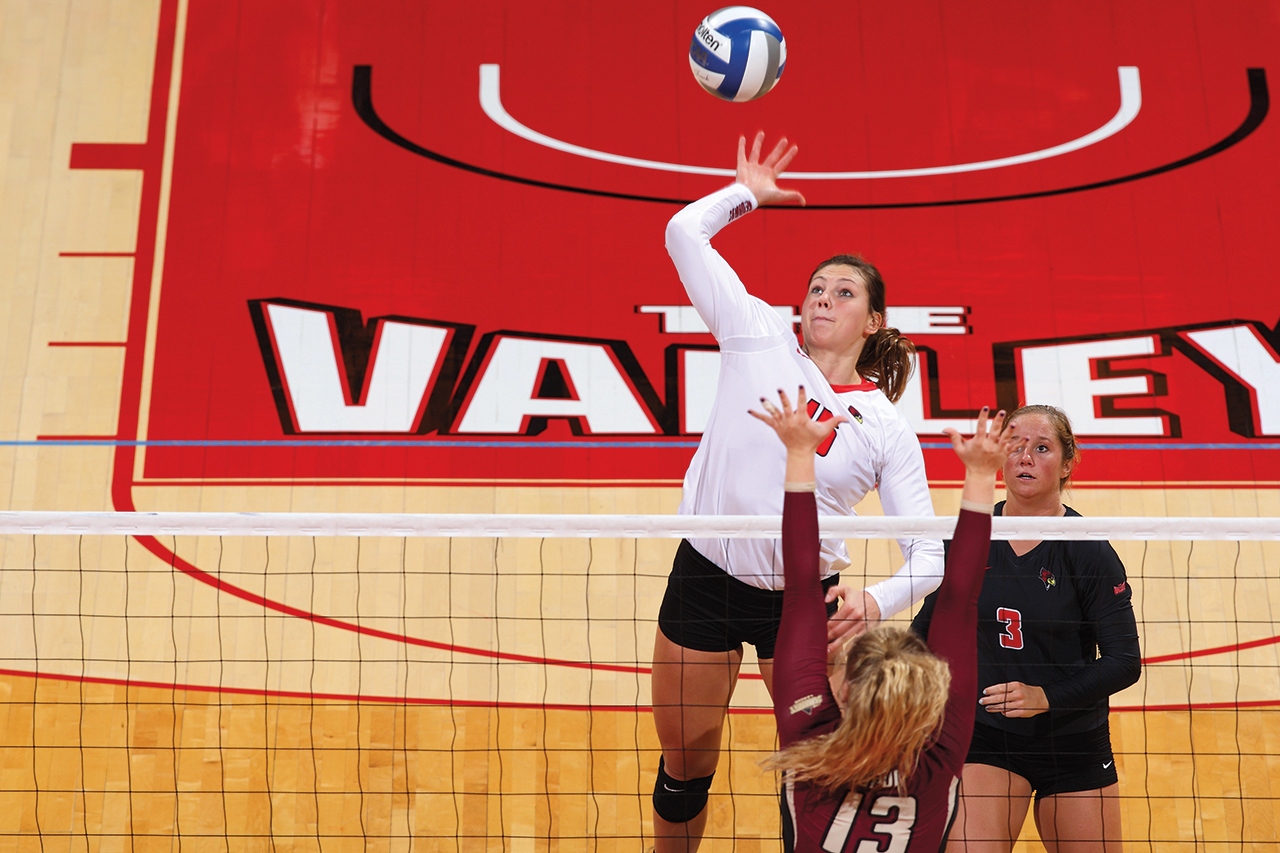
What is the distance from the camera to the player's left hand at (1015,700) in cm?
322

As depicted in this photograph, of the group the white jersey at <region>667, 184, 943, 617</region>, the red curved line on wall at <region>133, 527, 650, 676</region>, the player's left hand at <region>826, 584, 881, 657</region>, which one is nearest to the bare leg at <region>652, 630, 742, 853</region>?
the white jersey at <region>667, 184, 943, 617</region>

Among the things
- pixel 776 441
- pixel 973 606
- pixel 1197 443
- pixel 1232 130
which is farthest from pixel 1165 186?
pixel 973 606

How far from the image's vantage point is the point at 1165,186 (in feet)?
21.4

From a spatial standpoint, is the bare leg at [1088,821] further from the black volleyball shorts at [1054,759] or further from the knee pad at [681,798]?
the knee pad at [681,798]

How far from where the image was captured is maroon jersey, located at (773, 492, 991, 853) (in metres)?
2.17

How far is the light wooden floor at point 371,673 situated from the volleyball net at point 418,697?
0.02 meters

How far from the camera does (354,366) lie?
20.1 feet

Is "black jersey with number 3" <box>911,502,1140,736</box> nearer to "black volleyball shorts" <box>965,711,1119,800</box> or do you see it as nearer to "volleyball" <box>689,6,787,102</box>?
"black volleyball shorts" <box>965,711,1119,800</box>

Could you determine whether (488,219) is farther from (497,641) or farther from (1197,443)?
(1197,443)

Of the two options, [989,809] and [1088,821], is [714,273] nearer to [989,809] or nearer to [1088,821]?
[989,809]

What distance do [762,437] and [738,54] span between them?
6.80ft

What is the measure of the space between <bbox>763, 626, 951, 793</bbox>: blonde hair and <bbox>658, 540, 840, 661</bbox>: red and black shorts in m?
0.93

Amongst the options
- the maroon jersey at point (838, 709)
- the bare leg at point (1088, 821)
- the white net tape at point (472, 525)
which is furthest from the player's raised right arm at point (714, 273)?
the bare leg at point (1088, 821)

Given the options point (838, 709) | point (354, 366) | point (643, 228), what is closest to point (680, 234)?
point (838, 709)
